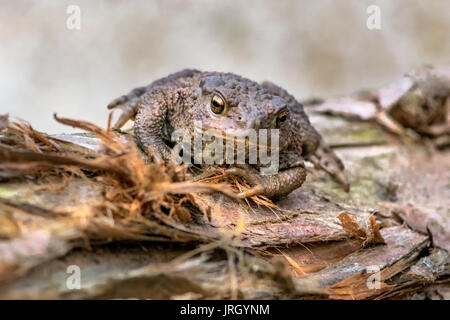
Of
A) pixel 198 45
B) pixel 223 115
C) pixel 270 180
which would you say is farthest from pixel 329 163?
pixel 198 45

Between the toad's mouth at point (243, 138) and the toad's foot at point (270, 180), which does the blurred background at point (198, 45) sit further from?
the toad's foot at point (270, 180)

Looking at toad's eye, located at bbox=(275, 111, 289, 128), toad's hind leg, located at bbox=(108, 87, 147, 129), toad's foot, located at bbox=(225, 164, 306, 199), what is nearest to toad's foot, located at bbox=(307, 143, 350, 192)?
toad's foot, located at bbox=(225, 164, 306, 199)

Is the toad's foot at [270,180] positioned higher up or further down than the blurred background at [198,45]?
further down

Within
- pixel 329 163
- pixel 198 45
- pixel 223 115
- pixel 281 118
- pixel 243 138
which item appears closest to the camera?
pixel 243 138

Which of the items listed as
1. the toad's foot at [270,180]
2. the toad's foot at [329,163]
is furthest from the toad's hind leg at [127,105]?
the toad's foot at [329,163]

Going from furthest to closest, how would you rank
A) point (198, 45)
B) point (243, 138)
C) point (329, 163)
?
point (198, 45) → point (329, 163) → point (243, 138)

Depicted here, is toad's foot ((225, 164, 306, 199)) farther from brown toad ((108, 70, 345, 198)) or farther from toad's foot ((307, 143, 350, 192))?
toad's foot ((307, 143, 350, 192))

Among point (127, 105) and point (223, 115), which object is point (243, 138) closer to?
point (223, 115)
